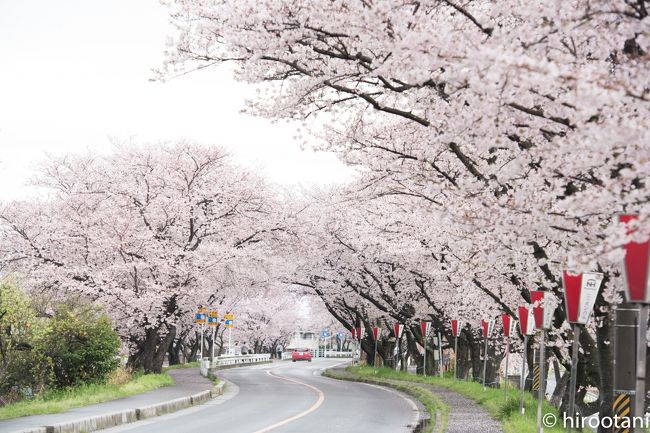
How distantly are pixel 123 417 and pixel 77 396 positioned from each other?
375 centimetres

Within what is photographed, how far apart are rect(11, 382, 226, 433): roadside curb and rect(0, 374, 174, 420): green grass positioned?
132cm

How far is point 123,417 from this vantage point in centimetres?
1482

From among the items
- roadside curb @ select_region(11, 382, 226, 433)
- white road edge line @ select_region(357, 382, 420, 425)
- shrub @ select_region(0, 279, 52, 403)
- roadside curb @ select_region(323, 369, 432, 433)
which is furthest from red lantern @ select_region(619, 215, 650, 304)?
shrub @ select_region(0, 279, 52, 403)

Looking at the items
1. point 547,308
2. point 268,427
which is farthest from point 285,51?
point 268,427

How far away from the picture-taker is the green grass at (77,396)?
47.2 ft

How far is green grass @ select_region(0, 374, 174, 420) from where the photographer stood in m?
14.4

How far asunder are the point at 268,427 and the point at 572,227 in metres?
9.07

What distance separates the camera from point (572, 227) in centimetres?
721

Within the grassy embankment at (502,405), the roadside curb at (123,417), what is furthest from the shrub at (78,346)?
the grassy embankment at (502,405)

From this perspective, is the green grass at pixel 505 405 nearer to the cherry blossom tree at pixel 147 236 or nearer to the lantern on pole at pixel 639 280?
the lantern on pole at pixel 639 280

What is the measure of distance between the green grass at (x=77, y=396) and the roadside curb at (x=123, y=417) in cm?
132

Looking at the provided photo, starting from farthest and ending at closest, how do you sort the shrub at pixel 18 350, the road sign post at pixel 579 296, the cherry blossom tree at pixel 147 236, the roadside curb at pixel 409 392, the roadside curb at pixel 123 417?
the cherry blossom tree at pixel 147 236 < the shrub at pixel 18 350 < the roadside curb at pixel 409 392 < the roadside curb at pixel 123 417 < the road sign post at pixel 579 296

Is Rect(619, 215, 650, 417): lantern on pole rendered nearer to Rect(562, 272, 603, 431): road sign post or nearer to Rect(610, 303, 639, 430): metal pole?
Rect(610, 303, 639, 430): metal pole

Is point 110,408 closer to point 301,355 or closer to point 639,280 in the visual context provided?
point 639,280
